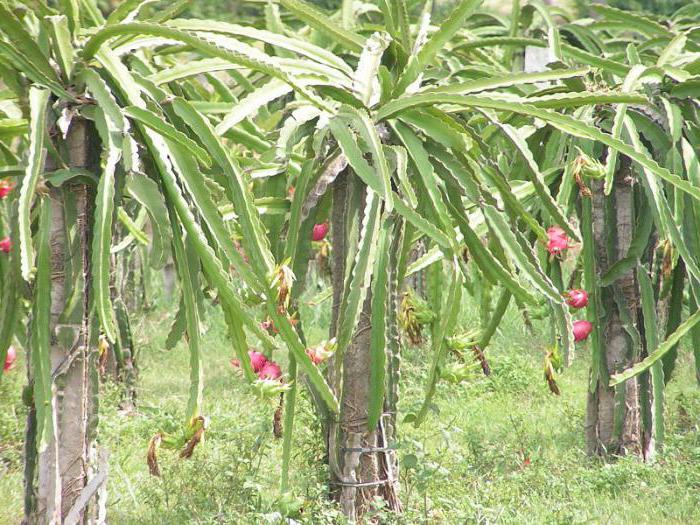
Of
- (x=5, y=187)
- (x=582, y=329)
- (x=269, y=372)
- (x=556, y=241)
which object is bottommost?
(x=269, y=372)

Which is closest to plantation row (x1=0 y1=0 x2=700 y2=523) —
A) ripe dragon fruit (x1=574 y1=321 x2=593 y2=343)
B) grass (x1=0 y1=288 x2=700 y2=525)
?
ripe dragon fruit (x1=574 y1=321 x2=593 y2=343)

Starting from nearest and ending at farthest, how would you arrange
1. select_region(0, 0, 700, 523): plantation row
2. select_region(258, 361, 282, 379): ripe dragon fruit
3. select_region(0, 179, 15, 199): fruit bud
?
1. select_region(0, 0, 700, 523): plantation row
2. select_region(258, 361, 282, 379): ripe dragon fruit
3. select_region(0, 179, 15, 199): fruit bud

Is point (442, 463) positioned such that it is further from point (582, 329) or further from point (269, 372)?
point (269, 372)

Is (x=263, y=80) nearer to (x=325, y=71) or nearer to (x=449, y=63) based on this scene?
(x=449, y=63)

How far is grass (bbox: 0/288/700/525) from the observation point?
9.47 feet

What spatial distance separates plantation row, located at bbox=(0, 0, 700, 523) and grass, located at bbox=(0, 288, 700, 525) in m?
0.19

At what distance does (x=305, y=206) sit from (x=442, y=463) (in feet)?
4.54

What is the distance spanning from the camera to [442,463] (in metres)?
3.54

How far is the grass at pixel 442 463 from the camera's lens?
2887mm

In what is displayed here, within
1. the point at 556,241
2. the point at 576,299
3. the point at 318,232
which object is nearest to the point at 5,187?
the point at 318,232

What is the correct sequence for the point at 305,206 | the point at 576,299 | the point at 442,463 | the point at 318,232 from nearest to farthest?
the point at 305,206 < the point at 318,232 < the point at 576,299 < the point at 442,463

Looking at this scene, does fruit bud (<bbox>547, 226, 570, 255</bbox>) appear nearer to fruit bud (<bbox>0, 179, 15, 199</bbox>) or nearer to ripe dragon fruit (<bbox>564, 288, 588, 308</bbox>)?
ripe dragon fruit (<bbox>564, 288, 588, 308</bbox>)

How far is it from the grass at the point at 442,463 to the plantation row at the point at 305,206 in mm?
193

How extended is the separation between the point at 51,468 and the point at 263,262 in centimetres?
67
